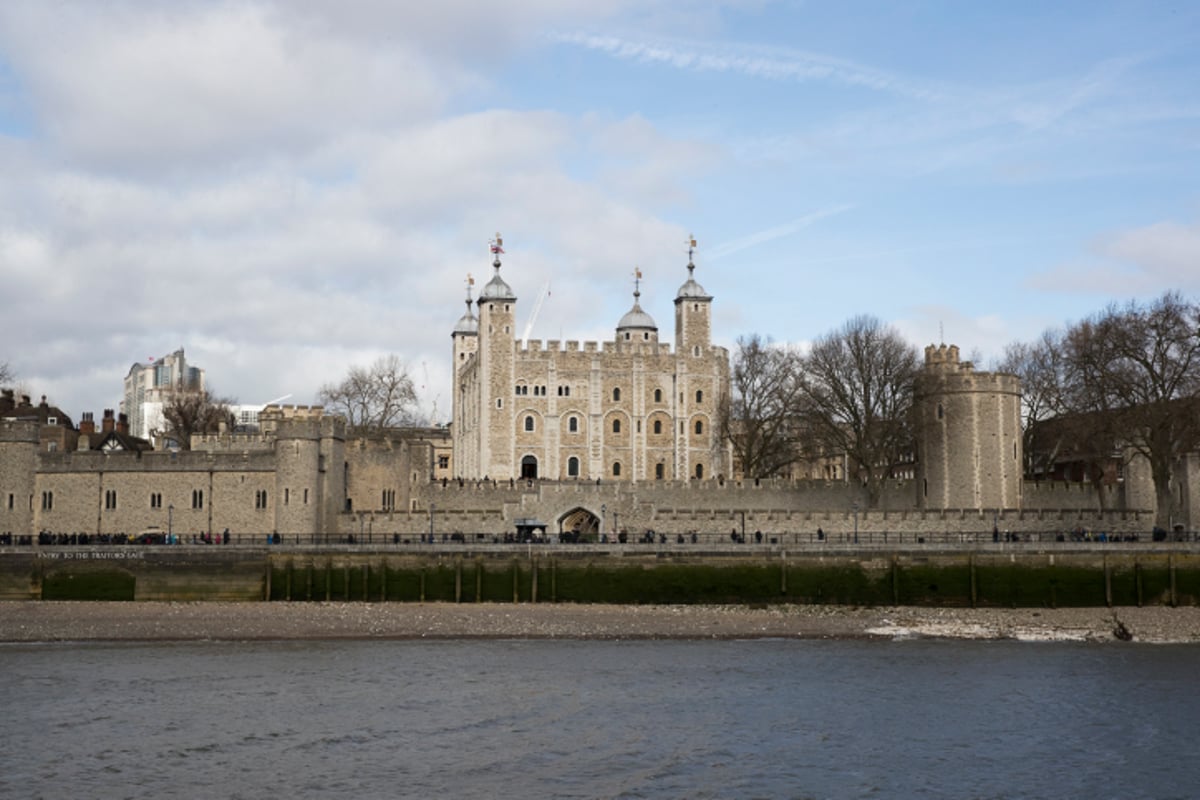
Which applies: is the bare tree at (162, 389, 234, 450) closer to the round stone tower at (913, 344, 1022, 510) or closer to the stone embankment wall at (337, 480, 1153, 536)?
the stone embankment wall at (337, 480, 1153, 536)

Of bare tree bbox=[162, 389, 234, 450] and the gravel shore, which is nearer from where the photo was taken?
the gravel shore

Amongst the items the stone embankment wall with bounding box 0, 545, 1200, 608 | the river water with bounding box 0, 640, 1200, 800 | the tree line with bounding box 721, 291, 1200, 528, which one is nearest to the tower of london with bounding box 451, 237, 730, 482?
the tree line with bounding box 721, 291, 1200, 528

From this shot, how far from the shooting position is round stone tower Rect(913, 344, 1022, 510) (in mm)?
60281

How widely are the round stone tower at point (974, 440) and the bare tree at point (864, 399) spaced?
6.84 feet

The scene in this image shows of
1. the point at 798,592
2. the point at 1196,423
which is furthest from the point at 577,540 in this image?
the point at 1196,423

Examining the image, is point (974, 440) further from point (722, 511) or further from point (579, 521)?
point (579, 521)

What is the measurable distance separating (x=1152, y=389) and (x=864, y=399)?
1197 centimetres

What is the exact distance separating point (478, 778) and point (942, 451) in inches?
1549

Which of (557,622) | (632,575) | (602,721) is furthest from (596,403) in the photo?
(602,721)

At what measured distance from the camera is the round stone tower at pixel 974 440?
60.3m

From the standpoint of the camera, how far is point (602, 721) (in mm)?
30250

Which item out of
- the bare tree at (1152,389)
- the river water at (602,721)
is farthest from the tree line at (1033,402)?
the river water at (602,721)

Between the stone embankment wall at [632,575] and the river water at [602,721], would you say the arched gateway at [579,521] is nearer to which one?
the stone embankment wall at [632,575]

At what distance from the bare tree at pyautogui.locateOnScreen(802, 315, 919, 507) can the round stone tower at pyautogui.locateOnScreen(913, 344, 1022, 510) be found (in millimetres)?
2084
